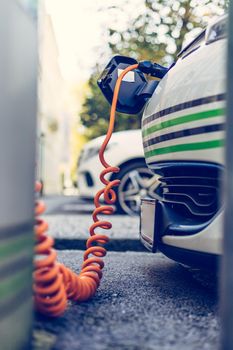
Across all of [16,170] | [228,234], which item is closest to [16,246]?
[16,170]

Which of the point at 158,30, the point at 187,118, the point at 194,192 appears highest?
the point at 158,30

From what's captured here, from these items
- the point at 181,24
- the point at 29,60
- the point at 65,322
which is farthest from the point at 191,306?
the point at 181,24

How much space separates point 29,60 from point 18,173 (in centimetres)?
31

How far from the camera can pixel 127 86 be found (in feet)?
8.28

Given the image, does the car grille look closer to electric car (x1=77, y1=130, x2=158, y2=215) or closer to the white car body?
the white car body

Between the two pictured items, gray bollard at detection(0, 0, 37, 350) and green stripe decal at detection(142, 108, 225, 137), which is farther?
green stripe decal at detection(142, 108, 225, 137)

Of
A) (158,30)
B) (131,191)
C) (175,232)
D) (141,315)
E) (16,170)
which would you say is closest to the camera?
(16,170)

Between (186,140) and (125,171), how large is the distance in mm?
4213

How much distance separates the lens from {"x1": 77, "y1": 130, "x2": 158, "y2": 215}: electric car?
611cm

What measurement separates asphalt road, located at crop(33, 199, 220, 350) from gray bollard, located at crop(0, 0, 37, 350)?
16 centimetres

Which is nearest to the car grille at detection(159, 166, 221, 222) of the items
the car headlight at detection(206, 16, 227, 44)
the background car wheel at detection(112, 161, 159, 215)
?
the car headlight at detection(206, 16, 227, 44)

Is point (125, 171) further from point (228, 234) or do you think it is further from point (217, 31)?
point (228, 234)

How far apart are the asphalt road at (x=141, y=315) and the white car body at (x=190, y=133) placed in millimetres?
217

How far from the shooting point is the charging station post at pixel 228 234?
3.55ft
